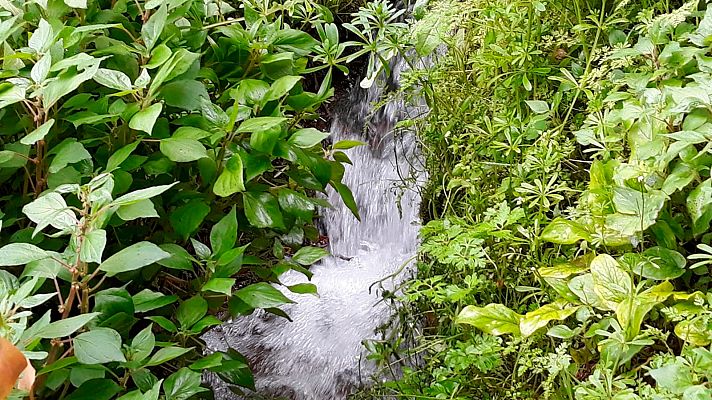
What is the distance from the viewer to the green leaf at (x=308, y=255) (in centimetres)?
127

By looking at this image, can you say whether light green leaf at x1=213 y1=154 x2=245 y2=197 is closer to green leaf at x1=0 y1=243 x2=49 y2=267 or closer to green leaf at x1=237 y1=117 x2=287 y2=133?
green leaf at x1=237 y1=117 x2=287 y2=133

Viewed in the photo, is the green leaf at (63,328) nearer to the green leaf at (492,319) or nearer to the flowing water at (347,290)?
the green leaf at (492,319)

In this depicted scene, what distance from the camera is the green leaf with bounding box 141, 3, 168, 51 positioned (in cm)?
105

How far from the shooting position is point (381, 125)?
289cm

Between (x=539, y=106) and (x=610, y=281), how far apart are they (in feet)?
1.65

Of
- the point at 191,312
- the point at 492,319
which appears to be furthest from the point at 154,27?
the point at 492,319

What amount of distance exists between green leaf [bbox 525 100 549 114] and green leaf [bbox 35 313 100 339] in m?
1.02

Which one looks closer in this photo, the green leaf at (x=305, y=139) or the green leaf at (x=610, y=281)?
the green leaf at (x=610, y=281)

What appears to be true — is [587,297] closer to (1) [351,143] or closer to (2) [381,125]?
(1) [351,143]

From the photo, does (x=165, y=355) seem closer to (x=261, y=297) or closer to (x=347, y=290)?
(x=261, y=297)

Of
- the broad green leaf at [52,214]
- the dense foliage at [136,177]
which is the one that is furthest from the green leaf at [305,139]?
the broad green leaf at [52,214]

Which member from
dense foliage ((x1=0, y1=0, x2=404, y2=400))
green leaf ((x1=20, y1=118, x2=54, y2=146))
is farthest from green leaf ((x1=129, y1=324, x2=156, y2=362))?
green leaf ((x1=20, y1=118, x2=54, y2=146))

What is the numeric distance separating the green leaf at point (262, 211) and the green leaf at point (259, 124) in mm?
141

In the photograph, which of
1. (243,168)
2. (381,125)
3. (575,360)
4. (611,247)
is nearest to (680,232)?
(611,247)
